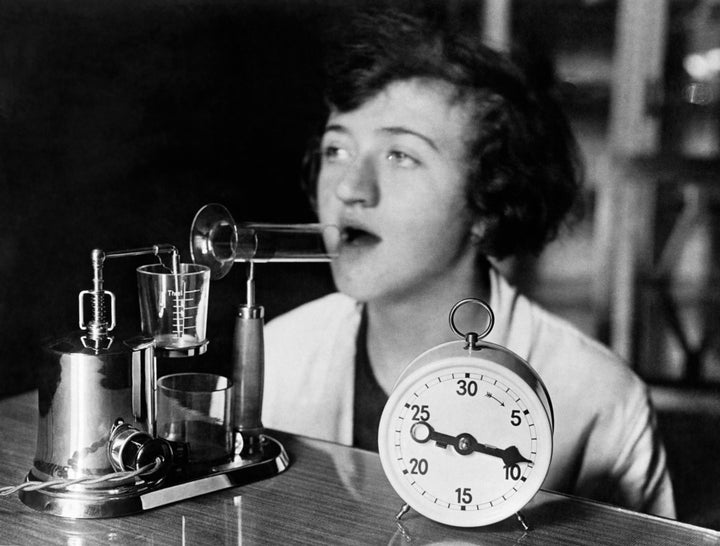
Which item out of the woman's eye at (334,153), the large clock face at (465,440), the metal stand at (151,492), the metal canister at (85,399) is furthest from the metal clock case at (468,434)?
the woman's eye at (334,153)

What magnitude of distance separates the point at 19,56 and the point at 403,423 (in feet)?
2.86

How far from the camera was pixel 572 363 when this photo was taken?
1481mm

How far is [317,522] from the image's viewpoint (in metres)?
1.17

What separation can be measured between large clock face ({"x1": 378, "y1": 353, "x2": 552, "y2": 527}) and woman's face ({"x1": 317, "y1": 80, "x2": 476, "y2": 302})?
369mm

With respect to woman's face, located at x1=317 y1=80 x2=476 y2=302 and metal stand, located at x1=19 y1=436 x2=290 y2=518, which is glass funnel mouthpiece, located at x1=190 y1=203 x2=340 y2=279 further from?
metal stand, located at x1=19 y1=436 x2=290 y2=518

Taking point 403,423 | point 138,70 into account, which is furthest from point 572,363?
point 138,70

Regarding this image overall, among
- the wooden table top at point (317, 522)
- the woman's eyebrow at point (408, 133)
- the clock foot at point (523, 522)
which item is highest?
the woman's eyebrow at point (408, 133)

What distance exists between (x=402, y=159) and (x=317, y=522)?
611 millimetres

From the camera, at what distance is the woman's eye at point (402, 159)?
1.47 m

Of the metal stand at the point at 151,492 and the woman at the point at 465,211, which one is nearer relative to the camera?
the metal stand at the point at 151,492

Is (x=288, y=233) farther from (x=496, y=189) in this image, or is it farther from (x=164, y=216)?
(x=496, y=189)

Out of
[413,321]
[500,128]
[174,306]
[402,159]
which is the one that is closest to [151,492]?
[174,306]

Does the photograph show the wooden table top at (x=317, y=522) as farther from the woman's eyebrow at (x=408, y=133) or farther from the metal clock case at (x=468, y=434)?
the woman's eyebrow at (x=408, y=133)

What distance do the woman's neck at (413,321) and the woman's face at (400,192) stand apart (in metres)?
0.02
